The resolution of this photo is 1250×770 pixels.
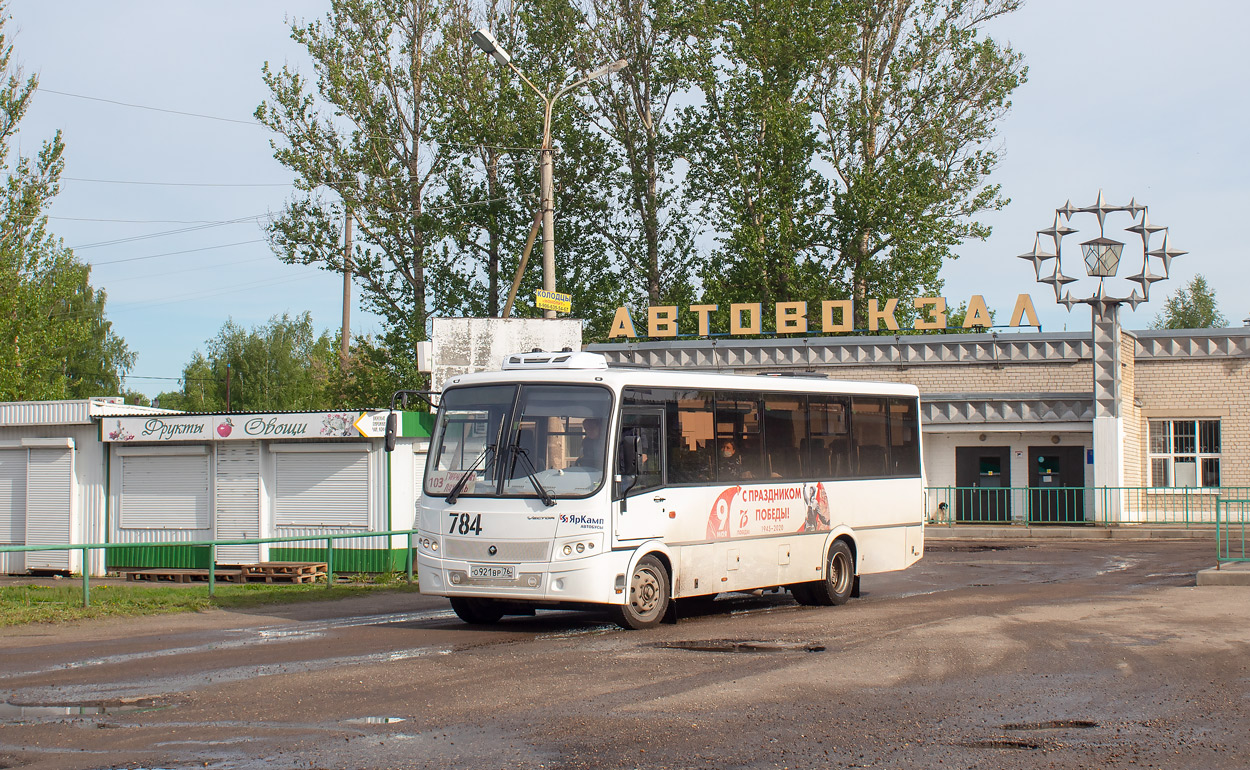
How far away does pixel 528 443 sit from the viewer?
13.6 m

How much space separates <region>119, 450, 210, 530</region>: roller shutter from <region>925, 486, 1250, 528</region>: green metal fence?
64.3 feet

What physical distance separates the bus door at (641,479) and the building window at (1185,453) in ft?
87.1

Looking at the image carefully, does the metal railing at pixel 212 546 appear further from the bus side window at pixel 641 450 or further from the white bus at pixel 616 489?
the bus side window at pixel 641 450

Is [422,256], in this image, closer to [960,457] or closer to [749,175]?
[749,175]

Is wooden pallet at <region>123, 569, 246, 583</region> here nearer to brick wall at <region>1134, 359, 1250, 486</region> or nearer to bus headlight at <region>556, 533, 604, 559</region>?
bus headlight at <region>556, 533, 604, 559</region>

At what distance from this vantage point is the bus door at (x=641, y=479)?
1345 cm

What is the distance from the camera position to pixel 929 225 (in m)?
45.2

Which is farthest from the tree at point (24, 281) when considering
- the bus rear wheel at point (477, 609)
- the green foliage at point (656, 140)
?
the bus rear wheel at point (477, 609)

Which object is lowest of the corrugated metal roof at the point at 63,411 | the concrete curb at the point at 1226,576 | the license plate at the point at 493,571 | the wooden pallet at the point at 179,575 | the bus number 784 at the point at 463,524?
the wooden pallet at the point at 179,575

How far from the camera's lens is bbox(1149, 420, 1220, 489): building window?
1410 inches

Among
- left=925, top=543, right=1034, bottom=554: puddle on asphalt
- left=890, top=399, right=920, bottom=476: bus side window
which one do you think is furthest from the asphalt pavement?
left=925, top=543, right=1034, bottom=554: puddle on asphalt

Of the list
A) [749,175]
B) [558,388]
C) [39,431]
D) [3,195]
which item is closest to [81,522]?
[39,431]

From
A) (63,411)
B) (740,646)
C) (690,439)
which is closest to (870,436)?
(690,439)

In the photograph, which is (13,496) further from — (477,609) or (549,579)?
(549,579)
